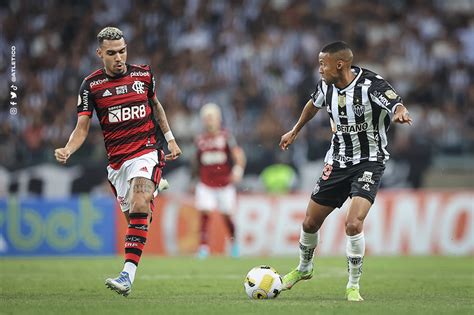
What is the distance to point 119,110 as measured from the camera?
9.32m

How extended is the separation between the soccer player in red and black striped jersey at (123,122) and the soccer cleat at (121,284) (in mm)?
633

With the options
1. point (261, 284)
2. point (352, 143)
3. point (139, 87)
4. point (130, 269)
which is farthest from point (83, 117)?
point (352, 143)

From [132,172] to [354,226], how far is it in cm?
224

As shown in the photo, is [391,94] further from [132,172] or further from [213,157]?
[213,157]

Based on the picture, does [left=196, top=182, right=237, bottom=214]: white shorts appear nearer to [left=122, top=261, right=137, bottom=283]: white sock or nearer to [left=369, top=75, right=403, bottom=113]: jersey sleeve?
[left=122, top=261, right=137, bottom=283]: white sock

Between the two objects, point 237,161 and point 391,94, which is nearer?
point 391,94

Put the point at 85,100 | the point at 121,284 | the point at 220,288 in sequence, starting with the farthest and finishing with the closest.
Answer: the point at 220,288 < the point at 85,100 < the point at 121,284

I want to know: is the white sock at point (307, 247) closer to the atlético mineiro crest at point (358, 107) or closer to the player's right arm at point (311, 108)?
the player's right arm at point (311, 108)

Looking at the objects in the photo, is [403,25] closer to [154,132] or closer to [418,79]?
[418,79]

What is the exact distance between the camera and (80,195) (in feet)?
60.9

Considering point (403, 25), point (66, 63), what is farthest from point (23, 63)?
point (403, 25)

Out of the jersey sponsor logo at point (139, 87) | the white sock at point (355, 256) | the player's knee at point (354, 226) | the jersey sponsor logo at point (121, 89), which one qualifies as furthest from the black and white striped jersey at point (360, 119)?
the jersey sponsor logo at point (121, 89)

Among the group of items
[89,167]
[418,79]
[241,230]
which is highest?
[418,79]

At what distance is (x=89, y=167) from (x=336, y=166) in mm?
10219
